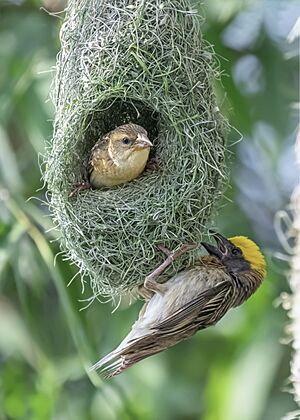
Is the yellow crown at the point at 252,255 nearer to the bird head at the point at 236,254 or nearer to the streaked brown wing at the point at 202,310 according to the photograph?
the bird head at the point at 236,254

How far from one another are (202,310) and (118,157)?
498 millimetres

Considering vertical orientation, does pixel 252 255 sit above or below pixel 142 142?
below

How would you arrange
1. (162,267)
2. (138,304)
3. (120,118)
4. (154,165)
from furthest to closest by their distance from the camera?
1. (138,304)
2. (120,118)
3. (154,165)
4. (162,267)

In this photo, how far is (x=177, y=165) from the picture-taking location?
338cm

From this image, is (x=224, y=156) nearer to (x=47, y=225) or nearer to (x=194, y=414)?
(x=47, y=225)

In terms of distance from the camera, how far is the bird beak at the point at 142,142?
3.41 m

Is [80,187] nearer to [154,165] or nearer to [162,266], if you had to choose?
[154,165]

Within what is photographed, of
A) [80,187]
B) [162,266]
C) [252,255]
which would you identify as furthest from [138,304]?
[162,266]

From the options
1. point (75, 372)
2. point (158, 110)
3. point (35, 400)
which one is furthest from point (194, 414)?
point (158, 110)

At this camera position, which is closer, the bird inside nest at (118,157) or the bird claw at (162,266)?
the bird claw at (162,266)

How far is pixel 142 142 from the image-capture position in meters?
3.41

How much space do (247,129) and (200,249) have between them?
142cm

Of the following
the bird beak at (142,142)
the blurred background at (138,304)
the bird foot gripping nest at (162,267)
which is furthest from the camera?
the blurred background at (138,304)

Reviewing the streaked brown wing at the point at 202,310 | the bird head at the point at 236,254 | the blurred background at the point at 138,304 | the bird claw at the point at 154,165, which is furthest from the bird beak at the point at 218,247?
the blurred background at the point at 138,304
